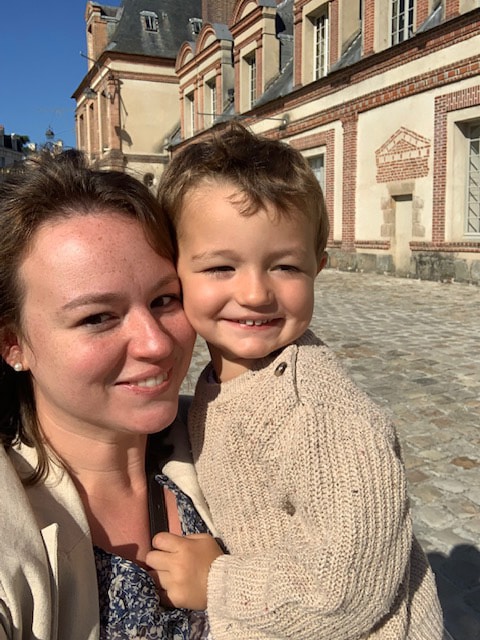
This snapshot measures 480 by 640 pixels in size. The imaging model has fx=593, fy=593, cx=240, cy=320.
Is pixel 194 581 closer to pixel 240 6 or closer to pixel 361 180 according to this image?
pixel 361 180

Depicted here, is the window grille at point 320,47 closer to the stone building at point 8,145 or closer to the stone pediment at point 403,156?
the stone pediment at point 403,156

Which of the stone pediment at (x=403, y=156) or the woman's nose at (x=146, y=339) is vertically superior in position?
the stone pediment at (x=403, y=156)

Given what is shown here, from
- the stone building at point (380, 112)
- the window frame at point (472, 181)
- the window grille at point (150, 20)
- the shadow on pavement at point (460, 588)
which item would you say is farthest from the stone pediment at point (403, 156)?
the window grille at point (150, 20)

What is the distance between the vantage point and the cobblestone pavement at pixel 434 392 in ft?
11.0

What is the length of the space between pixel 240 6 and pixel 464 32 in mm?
12260

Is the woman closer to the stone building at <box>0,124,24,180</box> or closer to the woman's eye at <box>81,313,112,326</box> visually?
the woman's eye at <box>81,313,112,326</box>

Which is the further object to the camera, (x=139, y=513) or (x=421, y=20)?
(x=421, y=20)

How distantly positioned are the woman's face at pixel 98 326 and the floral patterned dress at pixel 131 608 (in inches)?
12.0

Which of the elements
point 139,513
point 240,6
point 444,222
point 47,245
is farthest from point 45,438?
point 240,6

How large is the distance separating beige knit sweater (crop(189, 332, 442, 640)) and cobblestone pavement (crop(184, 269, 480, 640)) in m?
1.86

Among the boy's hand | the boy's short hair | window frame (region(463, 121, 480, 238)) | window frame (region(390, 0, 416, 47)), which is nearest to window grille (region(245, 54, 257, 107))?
→ window frame (region(390, 0, 416, 47))

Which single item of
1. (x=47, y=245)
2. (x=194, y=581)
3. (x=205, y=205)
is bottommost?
(x=194, y=581)

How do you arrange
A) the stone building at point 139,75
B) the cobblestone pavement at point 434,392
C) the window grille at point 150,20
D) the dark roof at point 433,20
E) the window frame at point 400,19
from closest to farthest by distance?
the cobblestone pavement at point 434,392 → the dark roof at point 433,20 → the window frame at point 400,19 → the stone building at point 139,75 → the window grille at point 150,20

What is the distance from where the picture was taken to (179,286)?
5.14ft
